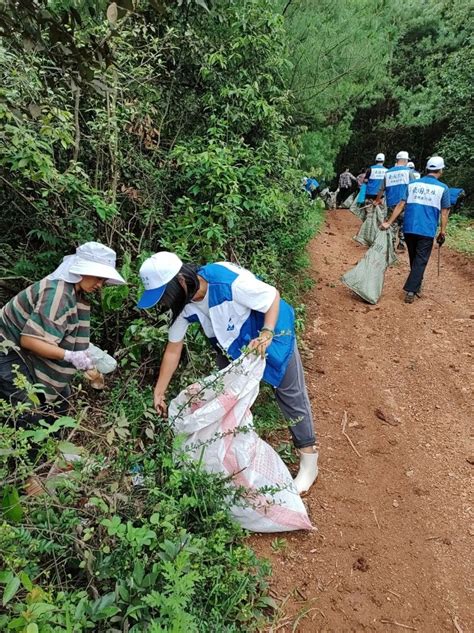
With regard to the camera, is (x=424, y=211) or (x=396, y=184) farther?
(x=396, y=184)

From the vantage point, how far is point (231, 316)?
2.45 m

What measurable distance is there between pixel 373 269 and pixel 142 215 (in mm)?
3140

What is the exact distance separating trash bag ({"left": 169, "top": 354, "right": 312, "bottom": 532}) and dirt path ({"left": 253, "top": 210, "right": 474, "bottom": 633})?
17 centimetres

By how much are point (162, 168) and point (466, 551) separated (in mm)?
3730

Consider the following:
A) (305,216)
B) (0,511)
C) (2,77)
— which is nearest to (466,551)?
(0,511)

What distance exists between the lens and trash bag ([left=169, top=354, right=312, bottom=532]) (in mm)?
2326

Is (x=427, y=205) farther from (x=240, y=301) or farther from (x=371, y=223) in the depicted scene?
(x=240, y=301)

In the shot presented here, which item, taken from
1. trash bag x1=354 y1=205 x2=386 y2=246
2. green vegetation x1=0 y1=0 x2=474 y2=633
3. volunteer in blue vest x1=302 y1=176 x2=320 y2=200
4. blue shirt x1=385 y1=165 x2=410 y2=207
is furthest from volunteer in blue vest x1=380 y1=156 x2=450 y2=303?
trash bag x1=354 y1=205 x2=386 y2=246

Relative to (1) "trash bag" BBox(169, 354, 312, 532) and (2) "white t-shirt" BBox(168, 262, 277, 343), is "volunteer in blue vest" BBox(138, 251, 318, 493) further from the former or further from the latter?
(1) "trash bag" BBox(169, 354, 312, 532)

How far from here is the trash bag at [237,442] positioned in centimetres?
233

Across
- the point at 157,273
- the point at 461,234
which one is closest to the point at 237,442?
the point at 157,273

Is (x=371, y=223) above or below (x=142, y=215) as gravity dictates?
below

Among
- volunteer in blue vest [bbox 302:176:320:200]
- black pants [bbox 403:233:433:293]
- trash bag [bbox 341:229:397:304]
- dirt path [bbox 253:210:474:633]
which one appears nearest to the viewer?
dirt path [bbox 253:210:474:633]

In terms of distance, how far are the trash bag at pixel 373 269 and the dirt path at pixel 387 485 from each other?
0.30 m
